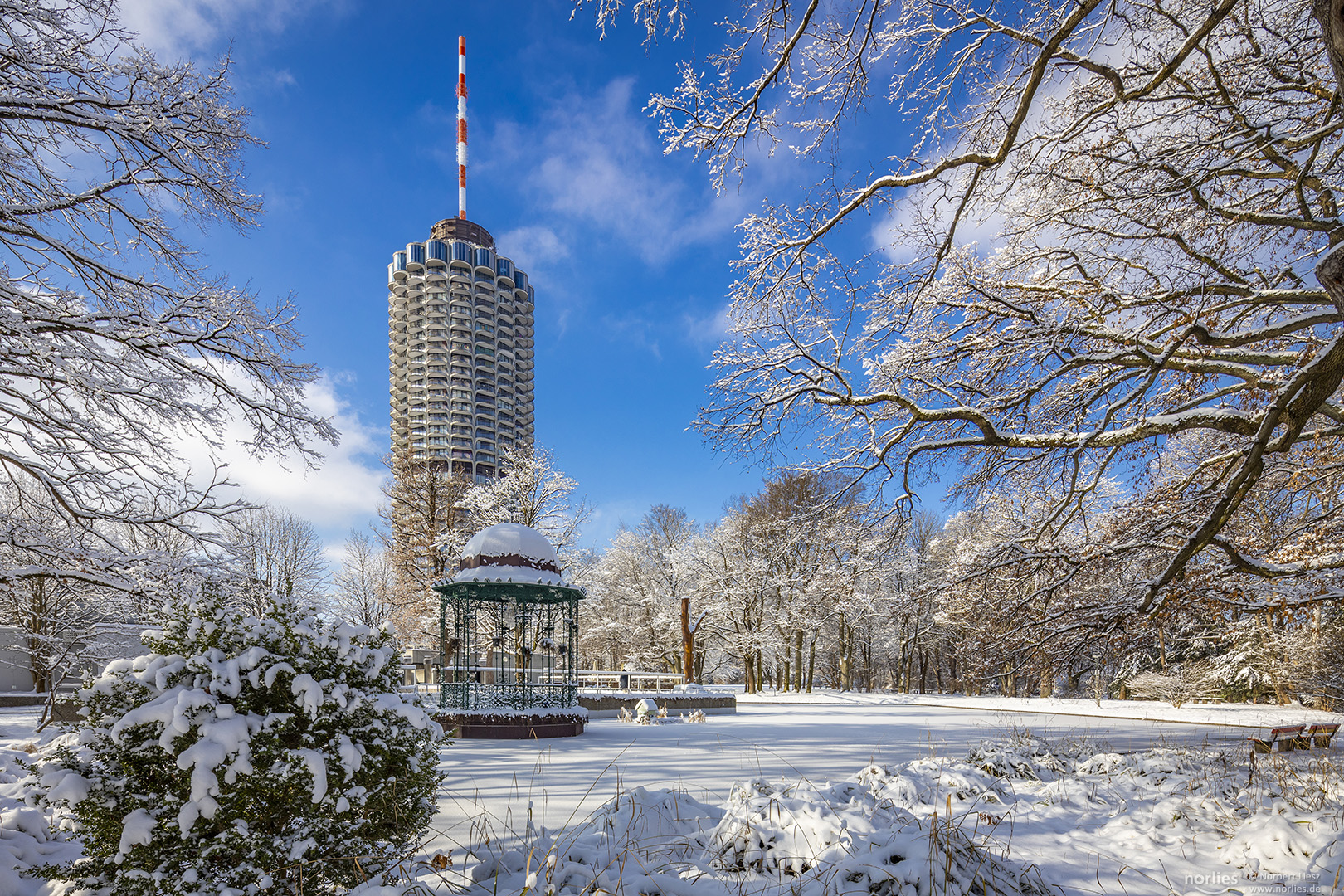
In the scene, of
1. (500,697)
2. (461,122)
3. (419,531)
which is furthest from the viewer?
(461,122)

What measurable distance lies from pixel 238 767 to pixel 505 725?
9.47 m

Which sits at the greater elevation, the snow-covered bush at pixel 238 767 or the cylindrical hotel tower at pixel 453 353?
the cylindrical hotel tower at pixel 453 353

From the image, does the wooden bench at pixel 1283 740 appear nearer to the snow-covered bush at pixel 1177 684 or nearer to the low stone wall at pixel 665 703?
the low stone wall at pixel 665 703

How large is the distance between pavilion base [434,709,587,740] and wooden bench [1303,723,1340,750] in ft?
35.5

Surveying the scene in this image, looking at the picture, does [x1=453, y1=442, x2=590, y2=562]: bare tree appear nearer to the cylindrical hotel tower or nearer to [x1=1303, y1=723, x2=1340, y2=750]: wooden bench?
[x1=1303, y1=723, x2=1340, y2=750]: wooden bench

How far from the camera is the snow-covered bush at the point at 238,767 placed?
2619mm

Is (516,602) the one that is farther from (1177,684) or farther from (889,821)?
(1177,684)

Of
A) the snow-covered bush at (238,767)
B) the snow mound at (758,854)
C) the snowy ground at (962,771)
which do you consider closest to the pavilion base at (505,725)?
the snowy ground at (962,771)

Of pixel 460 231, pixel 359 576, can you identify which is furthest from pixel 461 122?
pixel 359 576

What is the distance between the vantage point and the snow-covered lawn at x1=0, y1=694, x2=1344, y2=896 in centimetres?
312

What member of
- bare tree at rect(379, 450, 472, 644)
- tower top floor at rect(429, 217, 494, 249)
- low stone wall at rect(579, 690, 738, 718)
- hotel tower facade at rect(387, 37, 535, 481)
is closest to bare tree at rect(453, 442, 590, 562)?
bare tree at rect(379, 450, 472, 644)

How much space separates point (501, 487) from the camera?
920 inches

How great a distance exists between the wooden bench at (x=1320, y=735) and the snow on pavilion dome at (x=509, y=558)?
11.4m

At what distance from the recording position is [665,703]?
17797 mm
